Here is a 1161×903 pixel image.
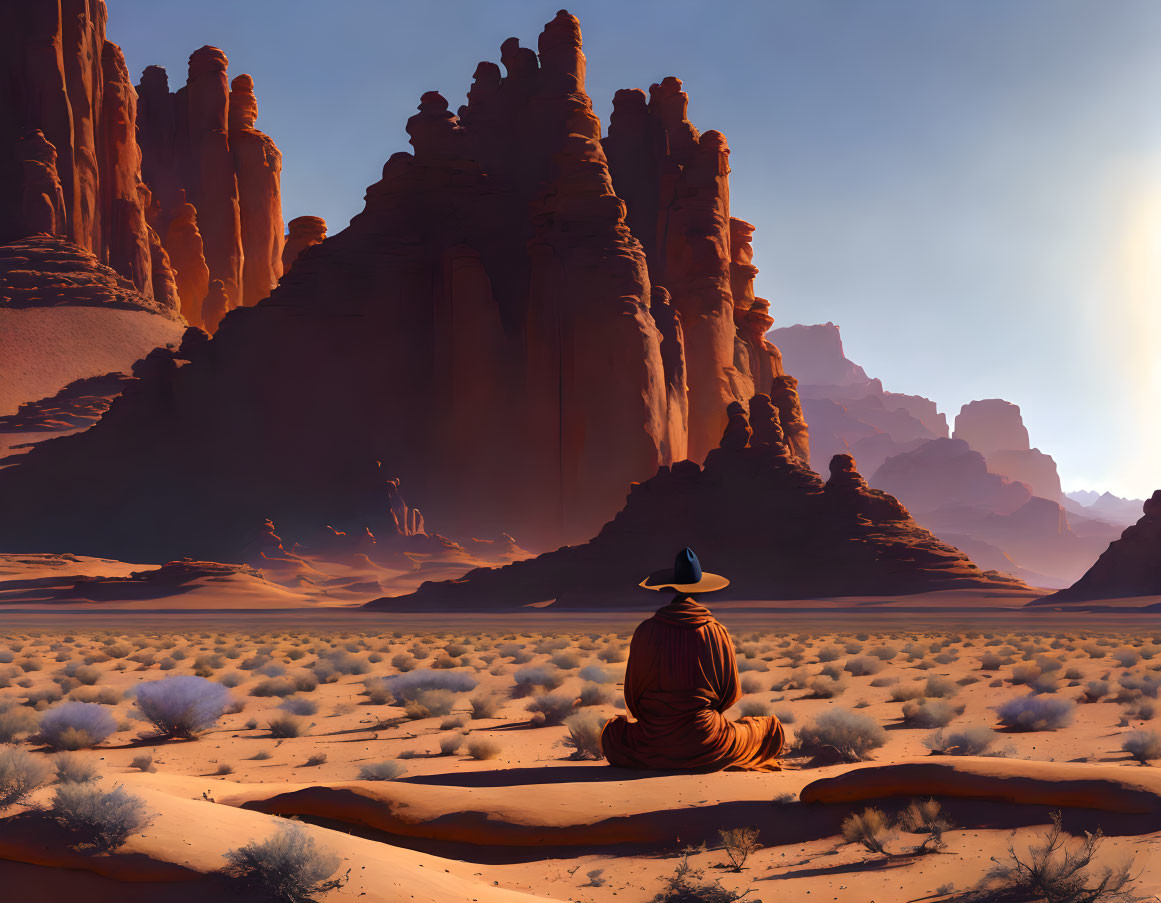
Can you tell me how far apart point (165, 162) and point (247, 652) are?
379 ft

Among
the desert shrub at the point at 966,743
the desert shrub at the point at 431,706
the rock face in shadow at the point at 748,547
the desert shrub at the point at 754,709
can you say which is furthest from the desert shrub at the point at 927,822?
the rock face in shadow at the point at 748,547

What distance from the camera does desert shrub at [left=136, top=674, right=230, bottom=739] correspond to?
13.9m

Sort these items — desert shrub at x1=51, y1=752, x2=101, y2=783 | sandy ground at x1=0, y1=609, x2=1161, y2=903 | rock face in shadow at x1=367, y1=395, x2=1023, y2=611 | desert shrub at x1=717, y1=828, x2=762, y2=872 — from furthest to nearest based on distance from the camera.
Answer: rock face in shadow at x1=367, y1=395, x2=1023, y2=611
desert shrub at x1=51, y1=752, x2=101, y2=783
desert shrub at x1=717, y1=828, x2=762, y2=872
sandy ground at x1=0, y1=609, x2=1161, y2=903

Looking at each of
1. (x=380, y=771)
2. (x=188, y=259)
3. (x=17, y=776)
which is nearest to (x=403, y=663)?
(x=380, y=771)

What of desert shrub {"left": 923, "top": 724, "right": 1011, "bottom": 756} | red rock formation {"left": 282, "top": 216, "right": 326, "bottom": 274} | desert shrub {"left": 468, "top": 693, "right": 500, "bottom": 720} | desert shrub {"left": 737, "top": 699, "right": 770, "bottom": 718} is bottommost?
desert shrub {"left": 468, "top": 693, "right": 500, "bottom": 720}

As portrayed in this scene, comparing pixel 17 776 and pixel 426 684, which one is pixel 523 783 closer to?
pixel 17 776

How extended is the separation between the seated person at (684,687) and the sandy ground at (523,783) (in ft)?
1.20

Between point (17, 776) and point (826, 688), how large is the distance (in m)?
14.2

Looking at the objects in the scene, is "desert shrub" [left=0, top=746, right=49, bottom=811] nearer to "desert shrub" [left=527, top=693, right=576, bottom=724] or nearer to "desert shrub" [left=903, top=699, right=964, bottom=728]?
"desert shrub" [left=527, top=693, right=576, bottom=724]

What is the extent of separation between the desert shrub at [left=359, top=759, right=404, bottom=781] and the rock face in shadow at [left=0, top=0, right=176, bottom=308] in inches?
4043

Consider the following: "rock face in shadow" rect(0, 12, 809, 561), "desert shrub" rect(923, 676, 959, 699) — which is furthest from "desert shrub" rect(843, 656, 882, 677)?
"rock face in shadow" rect(0, 12, 809, 561)

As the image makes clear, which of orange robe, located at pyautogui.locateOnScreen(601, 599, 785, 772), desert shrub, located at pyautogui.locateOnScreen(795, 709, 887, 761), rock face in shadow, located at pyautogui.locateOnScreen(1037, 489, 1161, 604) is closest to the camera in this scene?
orange robe, located at pyautogui.locateOnScreen(601, 599, 785, 772)

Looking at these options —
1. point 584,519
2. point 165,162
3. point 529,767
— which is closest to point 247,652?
point 529,767

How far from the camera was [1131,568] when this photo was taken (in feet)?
182
